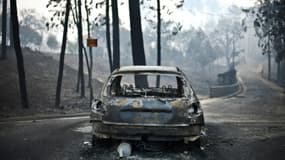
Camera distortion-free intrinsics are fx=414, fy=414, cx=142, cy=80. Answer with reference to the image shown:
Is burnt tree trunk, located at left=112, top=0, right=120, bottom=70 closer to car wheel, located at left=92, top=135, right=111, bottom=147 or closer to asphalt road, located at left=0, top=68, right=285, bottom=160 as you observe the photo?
asphalt road, located at left=0, top=68, right=285, bottom=160

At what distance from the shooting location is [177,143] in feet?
26.9

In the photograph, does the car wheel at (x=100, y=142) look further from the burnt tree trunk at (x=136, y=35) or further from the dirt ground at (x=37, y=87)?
the burnt tree trunk at (x=136, y=35)

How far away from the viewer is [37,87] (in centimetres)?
2941

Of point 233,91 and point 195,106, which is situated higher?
point 195,106

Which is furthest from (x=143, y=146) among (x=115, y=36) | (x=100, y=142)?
(x=115, y=36)

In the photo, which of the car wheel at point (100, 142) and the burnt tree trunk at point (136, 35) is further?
the burnt tree trunk at point (136, 35)

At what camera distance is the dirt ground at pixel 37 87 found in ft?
68.8

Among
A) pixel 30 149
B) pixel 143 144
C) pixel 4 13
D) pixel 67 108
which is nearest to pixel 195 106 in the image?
pixel 143 144

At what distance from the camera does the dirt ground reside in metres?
21.0

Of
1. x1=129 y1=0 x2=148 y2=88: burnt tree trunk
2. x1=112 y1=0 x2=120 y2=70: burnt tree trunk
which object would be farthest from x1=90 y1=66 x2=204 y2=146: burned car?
x1=112 y1=0 x2=120 y2=70: burnt tree trunk

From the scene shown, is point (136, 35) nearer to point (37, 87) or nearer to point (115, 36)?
point (115, 36)

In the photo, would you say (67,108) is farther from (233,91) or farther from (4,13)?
(233,91)

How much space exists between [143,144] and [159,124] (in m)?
0.96

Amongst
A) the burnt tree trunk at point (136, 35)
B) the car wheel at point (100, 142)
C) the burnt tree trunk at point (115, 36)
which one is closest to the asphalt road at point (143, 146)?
the car wheel at point (100, 142)
